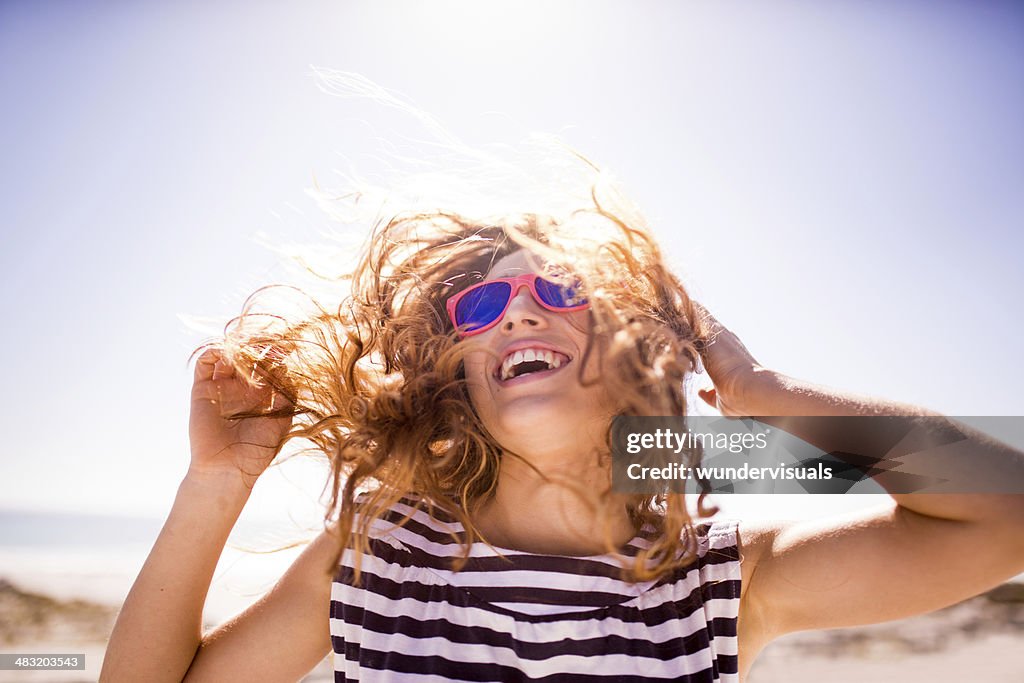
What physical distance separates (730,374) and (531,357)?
67cm

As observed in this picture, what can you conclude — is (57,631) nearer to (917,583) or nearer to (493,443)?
(493,443)

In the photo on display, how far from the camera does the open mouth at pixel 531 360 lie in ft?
7.53

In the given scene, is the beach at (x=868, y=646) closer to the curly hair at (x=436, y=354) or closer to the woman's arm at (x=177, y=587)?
the woman's arm at (x=177, y=587)

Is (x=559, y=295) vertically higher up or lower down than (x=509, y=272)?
lower down

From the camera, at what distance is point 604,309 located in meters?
2.33

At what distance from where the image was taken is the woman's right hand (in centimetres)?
237

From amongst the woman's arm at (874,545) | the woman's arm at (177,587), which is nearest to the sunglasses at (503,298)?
the woman's arm at (874,545)

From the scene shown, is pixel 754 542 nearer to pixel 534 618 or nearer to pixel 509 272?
pixel 534 618

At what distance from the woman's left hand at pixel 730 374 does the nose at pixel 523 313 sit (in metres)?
0.59

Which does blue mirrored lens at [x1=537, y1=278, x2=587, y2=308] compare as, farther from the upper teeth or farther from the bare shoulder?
the bare shoulder

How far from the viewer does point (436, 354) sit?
2537 millimetres

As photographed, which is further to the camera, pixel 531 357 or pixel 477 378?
pixel 477 378

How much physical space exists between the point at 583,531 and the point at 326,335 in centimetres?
128

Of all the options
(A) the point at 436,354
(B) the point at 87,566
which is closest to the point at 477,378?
(A) the point at 436,354
